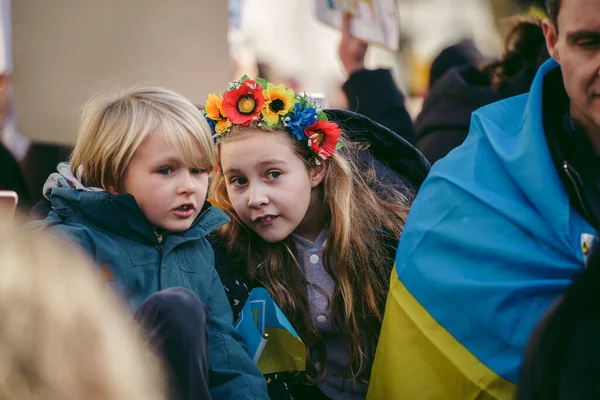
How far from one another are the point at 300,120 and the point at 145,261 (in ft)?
2.63

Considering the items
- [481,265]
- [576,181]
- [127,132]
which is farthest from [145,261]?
[576,181]

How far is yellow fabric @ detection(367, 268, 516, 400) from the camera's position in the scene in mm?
1936

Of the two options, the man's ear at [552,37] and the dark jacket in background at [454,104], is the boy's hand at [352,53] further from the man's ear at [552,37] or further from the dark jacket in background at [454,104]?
the man's ear at [552,37]

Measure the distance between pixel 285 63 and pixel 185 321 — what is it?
5773 millimetres

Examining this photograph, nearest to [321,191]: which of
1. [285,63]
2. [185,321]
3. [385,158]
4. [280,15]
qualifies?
[385,158]

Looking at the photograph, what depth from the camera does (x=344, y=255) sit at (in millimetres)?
2621

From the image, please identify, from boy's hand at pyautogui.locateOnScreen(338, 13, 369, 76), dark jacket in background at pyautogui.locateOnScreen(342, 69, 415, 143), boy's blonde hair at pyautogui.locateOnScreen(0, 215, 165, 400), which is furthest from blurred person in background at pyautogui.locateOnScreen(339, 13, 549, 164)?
boy's blonde hair at pyautogui.locateOnScreen(0, 215, 165, 400)

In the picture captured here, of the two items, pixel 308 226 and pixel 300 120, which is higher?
pixel 300 120

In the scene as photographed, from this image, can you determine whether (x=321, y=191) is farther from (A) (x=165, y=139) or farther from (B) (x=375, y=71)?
(B) (x=375, y=71)

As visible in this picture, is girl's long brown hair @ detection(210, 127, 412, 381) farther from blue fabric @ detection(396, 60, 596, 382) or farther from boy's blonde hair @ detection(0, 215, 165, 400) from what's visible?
boy's blonde hair @ detection(0, 215, 165, 400)

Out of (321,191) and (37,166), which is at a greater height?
(321,191)

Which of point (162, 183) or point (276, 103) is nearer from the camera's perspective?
point (162, 183)

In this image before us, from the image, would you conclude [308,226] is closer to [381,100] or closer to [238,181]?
[238,181]

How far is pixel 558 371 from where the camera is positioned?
3.65 feet
